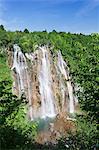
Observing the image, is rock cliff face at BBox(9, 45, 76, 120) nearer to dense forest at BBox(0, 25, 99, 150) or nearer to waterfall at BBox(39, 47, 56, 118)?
waterfall at BBox(39, 47, 56, 118)

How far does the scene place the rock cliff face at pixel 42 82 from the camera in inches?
1822

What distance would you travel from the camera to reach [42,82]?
161 ft

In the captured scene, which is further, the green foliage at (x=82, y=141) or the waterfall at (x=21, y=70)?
the waterfall at (x=21, y=70)

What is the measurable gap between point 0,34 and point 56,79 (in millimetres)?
8755

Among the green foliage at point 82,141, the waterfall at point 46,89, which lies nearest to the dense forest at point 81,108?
the green foliage at point 82,141

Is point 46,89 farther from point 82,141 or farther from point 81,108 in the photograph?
point 81,108

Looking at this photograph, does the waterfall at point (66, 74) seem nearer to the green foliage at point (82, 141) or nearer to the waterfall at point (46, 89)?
the waterfall at point (46, 89)

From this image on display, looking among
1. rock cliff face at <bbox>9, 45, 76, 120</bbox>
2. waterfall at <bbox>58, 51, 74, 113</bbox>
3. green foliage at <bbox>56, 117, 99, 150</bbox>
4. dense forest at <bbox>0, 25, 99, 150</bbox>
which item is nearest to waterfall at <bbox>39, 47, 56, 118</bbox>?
rock cliff face at <bbox>9, 45, 76, 120</bbox>

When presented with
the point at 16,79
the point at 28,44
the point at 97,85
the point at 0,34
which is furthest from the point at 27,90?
the point at 97,85

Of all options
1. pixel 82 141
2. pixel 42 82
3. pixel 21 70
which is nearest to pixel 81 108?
pixel 82 141

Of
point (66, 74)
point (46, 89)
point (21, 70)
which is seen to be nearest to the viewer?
point (21, 70)

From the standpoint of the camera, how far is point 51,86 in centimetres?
5031

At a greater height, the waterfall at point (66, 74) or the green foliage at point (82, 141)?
the waterfall at point (66, 74)

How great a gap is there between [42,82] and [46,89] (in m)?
0.93
